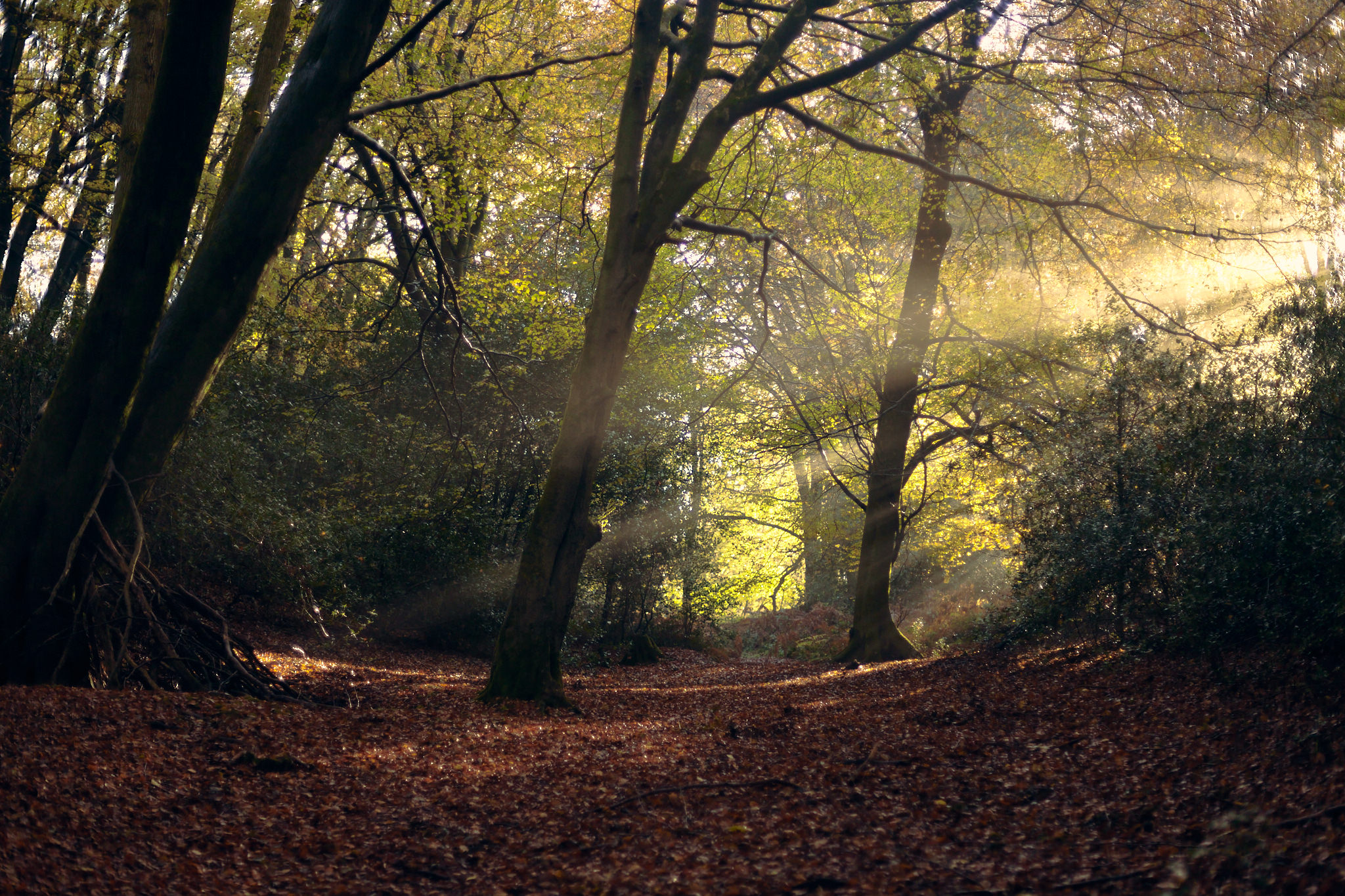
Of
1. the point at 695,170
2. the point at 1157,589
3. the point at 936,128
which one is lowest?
the point at 1157,589

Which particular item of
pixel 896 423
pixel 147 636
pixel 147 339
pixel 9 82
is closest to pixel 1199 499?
pixel 896 423

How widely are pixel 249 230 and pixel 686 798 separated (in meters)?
4.93

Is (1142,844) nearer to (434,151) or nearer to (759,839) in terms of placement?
(759,839)

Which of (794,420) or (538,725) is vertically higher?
(794,420)

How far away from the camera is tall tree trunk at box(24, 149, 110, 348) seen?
1240 cm

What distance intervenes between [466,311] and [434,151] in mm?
3698

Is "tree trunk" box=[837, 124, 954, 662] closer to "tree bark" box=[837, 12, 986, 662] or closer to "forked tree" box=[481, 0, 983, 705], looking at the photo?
"tree bark" box=[837, 12, 986, 662]

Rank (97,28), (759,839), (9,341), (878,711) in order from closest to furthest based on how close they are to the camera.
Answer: (759,839)
(878,711)
(9,341)
(97,28)

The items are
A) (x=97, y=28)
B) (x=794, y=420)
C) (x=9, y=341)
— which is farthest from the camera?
(x=794, y=420)

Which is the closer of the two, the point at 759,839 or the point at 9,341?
the point at 759,839

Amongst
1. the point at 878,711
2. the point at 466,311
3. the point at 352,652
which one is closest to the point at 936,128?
the point at 878,711

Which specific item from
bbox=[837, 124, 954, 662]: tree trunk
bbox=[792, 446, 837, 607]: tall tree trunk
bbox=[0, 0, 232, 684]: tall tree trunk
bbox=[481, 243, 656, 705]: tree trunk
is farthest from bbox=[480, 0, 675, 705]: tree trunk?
bbox=[792, 446, 837, 607]: tall tree trunk

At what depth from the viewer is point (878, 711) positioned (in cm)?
743

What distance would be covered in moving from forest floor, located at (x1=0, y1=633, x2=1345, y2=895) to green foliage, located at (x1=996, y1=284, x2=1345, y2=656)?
624mm
